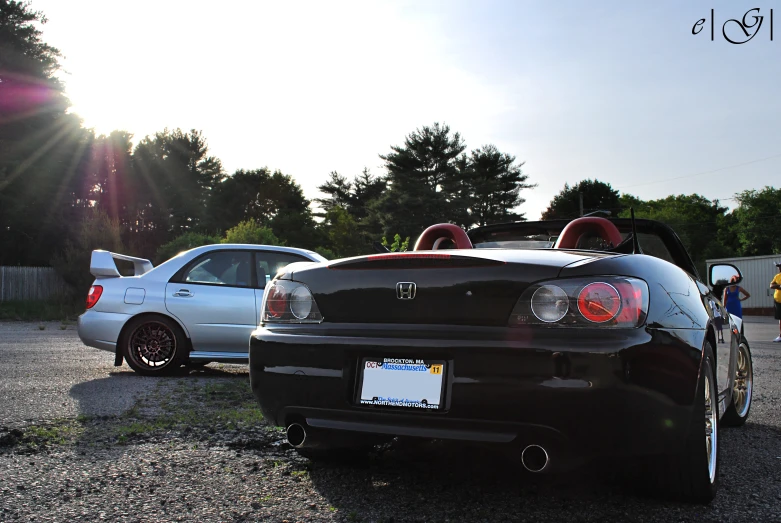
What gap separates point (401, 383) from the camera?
123 inches

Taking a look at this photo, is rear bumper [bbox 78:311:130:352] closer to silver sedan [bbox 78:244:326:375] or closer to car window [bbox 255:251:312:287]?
silver sedan [bbox 78:244:326:375]

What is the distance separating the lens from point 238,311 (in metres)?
8.12

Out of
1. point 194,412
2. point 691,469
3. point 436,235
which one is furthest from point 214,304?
point 691,469

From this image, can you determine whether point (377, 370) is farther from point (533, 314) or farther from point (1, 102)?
point (1, 102)

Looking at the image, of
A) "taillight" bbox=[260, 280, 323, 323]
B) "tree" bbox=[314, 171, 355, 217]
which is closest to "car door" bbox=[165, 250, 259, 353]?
"taillight" bbox=[260, 280, 323, 323]

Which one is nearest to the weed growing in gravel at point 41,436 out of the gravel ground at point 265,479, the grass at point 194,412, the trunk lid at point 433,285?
the gravel ground at point 265,479

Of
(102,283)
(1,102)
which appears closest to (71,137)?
(1,102)

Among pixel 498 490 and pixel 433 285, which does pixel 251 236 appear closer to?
pixel 498 490

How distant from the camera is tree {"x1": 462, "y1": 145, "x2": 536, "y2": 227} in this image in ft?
204

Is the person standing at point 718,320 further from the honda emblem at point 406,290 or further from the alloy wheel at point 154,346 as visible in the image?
the alloy wheel at point 154,346

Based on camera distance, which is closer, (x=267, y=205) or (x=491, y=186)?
(x=491, y=186)

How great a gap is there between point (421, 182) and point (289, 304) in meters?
59.3

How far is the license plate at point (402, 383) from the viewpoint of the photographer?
3.05 meters

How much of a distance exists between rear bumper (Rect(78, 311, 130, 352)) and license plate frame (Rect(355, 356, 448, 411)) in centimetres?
560
